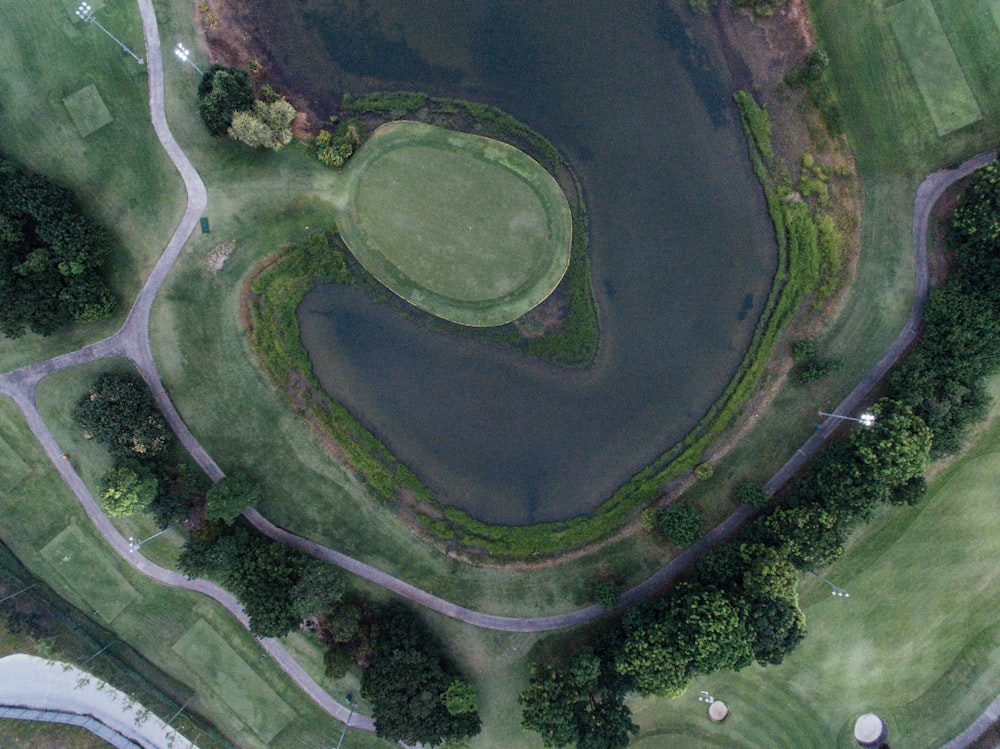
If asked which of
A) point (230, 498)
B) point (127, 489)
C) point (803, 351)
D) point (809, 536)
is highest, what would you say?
point (803, 351)

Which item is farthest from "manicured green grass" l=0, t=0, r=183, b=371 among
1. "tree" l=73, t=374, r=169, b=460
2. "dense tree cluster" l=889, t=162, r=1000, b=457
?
"dense tree cluster" l=889, t=162, r=1000, b=457

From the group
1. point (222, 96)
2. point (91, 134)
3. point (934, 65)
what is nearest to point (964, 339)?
point (934, 65)

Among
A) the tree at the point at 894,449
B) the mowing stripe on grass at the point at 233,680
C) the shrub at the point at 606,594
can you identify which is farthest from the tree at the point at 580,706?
the tree at the point at 894,449

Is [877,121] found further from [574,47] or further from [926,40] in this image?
[574,47]

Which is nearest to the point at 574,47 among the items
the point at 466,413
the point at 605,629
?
the point at 466,413

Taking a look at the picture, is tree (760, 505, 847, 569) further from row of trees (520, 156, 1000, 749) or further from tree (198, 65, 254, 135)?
tree (198, 65, 254, 135)

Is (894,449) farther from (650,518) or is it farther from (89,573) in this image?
(89,573)
